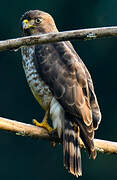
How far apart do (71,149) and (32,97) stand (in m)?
3.99

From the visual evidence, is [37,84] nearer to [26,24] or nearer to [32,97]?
[26,24]

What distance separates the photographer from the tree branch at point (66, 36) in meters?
4.04

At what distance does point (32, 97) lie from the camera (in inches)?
361

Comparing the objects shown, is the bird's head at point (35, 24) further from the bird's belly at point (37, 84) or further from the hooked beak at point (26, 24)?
the bird's belly at point (37, 84)

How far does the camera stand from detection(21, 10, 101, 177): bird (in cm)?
519

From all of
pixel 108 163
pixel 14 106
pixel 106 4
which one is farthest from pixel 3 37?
pixel 108 163

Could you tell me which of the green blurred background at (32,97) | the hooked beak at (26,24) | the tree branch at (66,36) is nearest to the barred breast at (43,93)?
the hooked beak at (26,24)

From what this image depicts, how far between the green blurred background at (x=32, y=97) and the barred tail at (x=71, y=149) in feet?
11.3

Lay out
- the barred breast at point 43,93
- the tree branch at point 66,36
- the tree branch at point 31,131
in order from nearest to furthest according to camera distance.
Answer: the tree branch at point 66,36, the tree branch at point 31,131, the barred breast at point 43,93

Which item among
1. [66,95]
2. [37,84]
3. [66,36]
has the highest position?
[66,36]

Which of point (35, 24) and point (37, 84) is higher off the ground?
point (35, 24)

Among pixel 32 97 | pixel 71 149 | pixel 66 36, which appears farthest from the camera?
pixel 32 97

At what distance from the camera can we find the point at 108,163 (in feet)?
30.9

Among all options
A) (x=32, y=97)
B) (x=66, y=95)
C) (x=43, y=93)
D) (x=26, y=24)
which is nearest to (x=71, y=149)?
(x=66, y=95)
